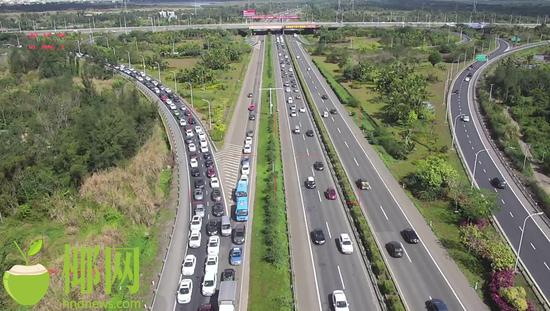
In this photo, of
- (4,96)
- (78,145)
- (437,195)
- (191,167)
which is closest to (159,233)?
(191,167)

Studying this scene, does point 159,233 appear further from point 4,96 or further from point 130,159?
point 4,96

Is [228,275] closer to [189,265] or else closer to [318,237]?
[189,265]

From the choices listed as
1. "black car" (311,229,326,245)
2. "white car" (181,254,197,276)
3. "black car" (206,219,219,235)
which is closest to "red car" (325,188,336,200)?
"black car" (311,229,326,245)

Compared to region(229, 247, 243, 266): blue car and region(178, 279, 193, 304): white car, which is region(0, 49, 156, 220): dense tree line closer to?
region(178, 279, 193, 304): white car

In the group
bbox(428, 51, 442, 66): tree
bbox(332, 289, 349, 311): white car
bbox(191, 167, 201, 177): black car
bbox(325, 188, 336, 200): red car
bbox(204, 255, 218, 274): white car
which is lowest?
bbox(332, 289, 349, 311): white car

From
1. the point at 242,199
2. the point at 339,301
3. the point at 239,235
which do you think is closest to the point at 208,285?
the point at 239,235
